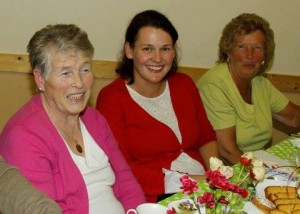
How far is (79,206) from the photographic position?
1.52 metres

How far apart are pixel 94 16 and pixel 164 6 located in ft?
1.47

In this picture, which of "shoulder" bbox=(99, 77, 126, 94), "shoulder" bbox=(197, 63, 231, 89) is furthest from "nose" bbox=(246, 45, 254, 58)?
"shoulder" bbox=(99, 77, 126, 94)

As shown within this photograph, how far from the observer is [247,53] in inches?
95.3

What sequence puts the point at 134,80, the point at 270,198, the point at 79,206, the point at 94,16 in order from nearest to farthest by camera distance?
the point at 270,198 → the point at 79,206 → the point at 134,80 → the point at 94,16

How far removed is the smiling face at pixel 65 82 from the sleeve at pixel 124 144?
0.36 meters

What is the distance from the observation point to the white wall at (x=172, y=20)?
240 cm

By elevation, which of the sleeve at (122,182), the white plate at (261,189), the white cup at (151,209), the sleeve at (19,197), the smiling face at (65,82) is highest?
the smiling face at (65,82)

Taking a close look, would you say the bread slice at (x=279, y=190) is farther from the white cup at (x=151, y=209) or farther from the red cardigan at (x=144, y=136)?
the red cardigan at (x=144, y=136)

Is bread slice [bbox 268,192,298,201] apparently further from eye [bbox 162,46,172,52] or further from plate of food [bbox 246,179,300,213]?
eye [bbox 162,46,172,52]

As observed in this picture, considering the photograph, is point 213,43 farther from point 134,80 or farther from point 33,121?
point 33,121

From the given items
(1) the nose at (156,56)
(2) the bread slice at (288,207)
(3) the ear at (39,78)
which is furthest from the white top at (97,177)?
(2) the bread slice at (288,207)

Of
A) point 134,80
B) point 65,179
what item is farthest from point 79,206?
point 134,80

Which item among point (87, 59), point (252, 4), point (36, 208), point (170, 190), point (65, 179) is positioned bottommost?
point (170, 190)

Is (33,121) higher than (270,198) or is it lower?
higher
